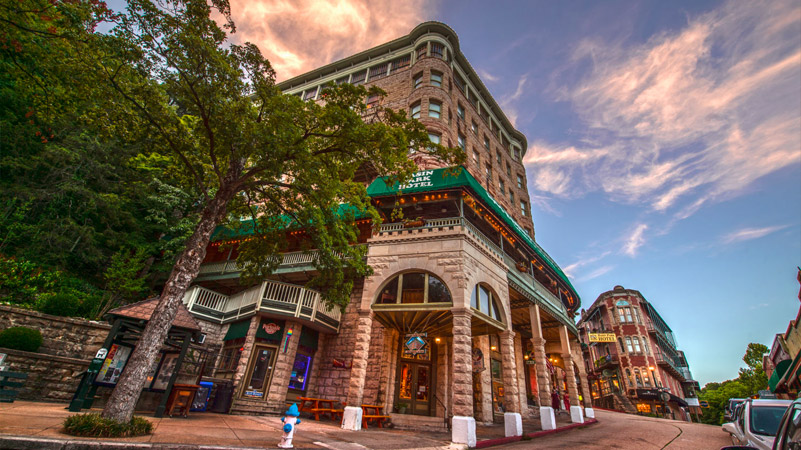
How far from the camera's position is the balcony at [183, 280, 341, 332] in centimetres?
1416

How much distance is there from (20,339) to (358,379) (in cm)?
1109

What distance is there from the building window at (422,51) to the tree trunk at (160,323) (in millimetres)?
22595

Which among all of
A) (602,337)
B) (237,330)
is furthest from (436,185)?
(602,337)

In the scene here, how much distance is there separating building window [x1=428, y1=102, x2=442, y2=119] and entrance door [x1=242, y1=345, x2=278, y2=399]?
1790cm

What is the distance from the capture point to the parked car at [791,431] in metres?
2.48

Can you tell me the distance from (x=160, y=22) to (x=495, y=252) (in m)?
14.5

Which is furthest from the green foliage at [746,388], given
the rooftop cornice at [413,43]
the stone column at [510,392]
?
the stone column at [510,392]

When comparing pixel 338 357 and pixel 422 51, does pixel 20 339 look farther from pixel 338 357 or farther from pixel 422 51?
pixel 422 51

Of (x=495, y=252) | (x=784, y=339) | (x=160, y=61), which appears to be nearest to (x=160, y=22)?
(x=160, y=61)

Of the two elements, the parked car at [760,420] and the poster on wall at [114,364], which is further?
the poster on wall at [114,364]

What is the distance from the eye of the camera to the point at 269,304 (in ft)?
46.5

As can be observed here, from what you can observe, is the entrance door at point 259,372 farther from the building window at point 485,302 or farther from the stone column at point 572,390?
the stone column at point 572,390

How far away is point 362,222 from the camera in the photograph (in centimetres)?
1780

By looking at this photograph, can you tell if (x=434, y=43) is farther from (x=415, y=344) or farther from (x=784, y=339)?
(x=784, y=339)
